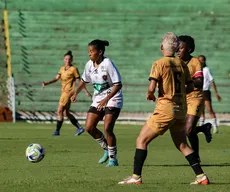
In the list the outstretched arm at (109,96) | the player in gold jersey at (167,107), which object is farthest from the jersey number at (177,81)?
the outstretched arm at (109,96)

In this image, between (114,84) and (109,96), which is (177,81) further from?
(114,84)

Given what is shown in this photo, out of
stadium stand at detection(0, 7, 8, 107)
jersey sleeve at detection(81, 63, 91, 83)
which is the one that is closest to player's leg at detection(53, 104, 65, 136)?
stadium stand at detection(0, 7, 8, 107)

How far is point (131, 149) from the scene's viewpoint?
692 inches

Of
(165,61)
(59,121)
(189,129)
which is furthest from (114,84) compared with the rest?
(59,121)

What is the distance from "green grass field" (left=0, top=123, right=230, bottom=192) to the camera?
10281 mm

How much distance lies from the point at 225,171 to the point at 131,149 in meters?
5.15

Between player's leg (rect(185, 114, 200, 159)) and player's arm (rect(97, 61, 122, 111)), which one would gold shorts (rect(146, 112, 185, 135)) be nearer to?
player's arm (rect(97, 61, 122, 111))

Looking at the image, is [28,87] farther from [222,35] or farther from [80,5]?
[222,35]

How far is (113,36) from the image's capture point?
33.2m

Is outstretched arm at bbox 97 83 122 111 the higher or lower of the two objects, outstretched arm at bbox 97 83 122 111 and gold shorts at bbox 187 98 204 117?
the higher

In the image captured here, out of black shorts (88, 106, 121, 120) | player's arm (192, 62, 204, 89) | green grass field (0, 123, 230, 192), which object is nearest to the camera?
green grass field (0, 123, 230, 192)

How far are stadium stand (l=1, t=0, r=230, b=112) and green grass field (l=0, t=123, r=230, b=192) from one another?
10443 millimetres

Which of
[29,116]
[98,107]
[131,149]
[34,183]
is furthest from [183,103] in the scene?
[29,116]

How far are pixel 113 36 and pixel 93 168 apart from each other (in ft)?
67.4
